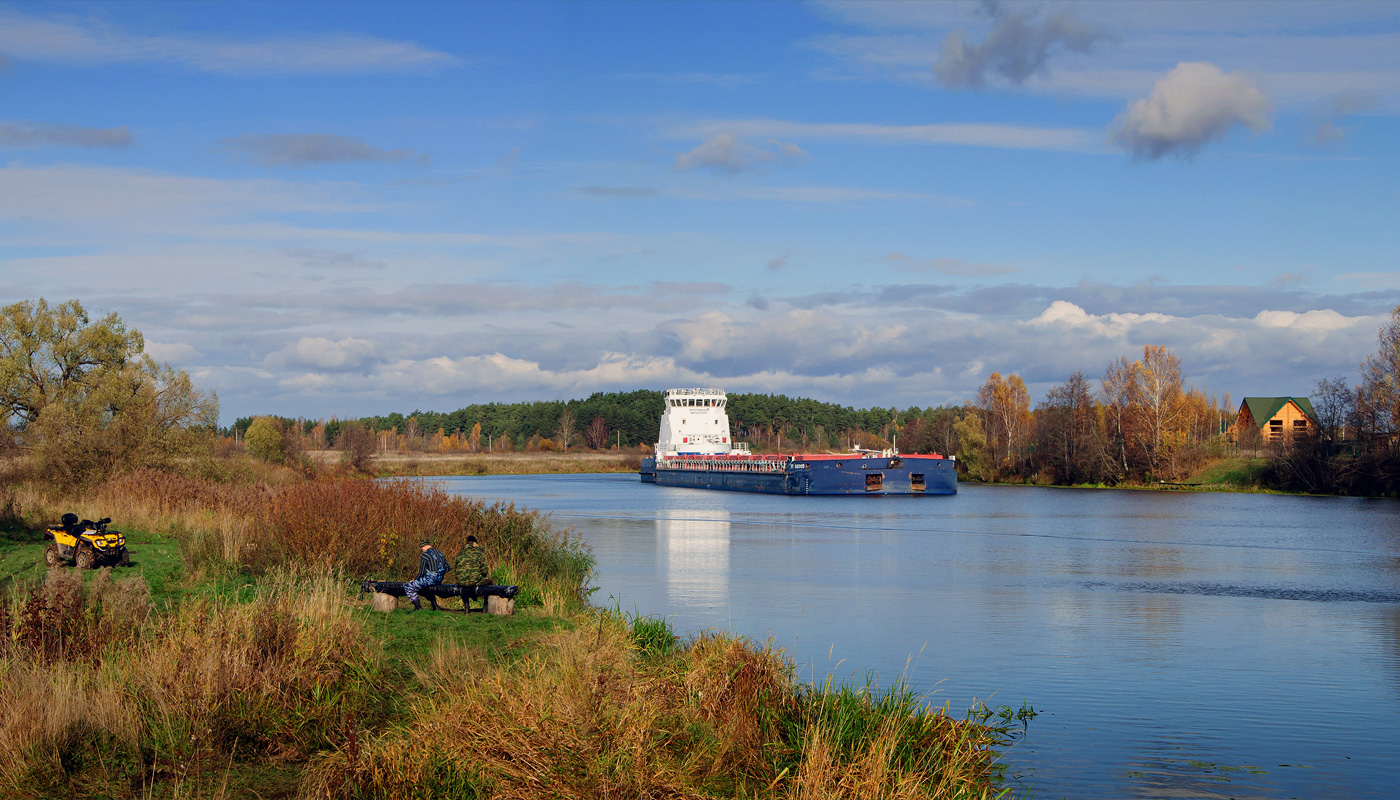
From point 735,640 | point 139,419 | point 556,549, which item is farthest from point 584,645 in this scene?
point 139,419

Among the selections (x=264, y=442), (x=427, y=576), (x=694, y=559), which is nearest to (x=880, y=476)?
(x=264, y=442)

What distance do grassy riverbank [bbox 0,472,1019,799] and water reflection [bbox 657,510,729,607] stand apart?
406 inches

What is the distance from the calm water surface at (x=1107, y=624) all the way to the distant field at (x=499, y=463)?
76.2 m

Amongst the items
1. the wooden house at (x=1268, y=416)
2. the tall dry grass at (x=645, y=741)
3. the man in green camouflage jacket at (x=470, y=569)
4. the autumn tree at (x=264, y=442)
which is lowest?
the tall dry grass at (x=645, y=741)

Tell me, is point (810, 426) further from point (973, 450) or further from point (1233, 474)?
point (1233, 474)

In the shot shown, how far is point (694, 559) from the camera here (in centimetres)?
3189

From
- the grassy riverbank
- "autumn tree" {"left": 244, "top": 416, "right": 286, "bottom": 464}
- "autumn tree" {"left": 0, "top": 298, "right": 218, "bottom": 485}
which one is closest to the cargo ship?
"autumn tree" {"left": 244, "top": 416, "right": 286, "bottom": 464}

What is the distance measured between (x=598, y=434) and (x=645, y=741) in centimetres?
17112

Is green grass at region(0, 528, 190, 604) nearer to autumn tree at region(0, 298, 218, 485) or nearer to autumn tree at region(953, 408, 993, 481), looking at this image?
autumn tree at region(0, 298, 218, 485)

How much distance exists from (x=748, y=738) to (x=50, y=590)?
689cm

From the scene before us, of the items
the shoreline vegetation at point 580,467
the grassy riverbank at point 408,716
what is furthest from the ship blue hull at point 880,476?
the grassy riverbank at point 408,716

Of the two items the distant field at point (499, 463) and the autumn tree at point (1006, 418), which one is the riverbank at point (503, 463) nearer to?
the distant field at point (499, 463)

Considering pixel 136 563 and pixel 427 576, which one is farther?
pixel 136 563

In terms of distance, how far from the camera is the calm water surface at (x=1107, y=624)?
11.3m
